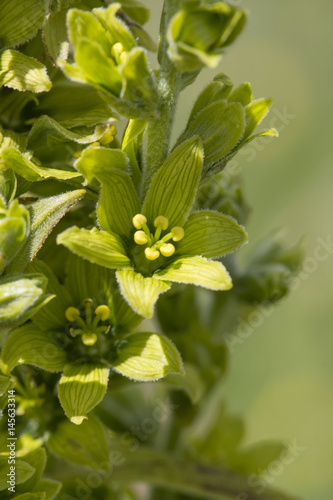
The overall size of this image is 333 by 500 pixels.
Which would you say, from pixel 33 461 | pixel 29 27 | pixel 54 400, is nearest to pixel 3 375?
pixel 33 461

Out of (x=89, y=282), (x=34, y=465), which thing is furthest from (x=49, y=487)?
(x=89, y=282)

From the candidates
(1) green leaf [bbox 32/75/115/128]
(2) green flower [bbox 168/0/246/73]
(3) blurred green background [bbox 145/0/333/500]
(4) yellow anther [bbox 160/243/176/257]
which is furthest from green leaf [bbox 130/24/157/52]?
(3) blurred green background [bbox 145/0/333/500]

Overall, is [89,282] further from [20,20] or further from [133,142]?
[20,20]

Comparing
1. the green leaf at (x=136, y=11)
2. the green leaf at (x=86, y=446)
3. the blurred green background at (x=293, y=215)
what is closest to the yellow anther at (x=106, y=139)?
the green leaf at (x=136, y=11)

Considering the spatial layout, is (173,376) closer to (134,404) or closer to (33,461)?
(33,461)

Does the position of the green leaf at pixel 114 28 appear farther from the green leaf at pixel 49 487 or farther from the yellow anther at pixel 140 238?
the green leaf at pixel 49 487

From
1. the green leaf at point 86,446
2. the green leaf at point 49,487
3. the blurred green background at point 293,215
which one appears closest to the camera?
the green leaf at point 49,487

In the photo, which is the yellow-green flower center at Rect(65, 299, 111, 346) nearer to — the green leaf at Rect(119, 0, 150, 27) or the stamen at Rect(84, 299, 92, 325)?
the stamen at Rect(84, 299, 92, 325)
